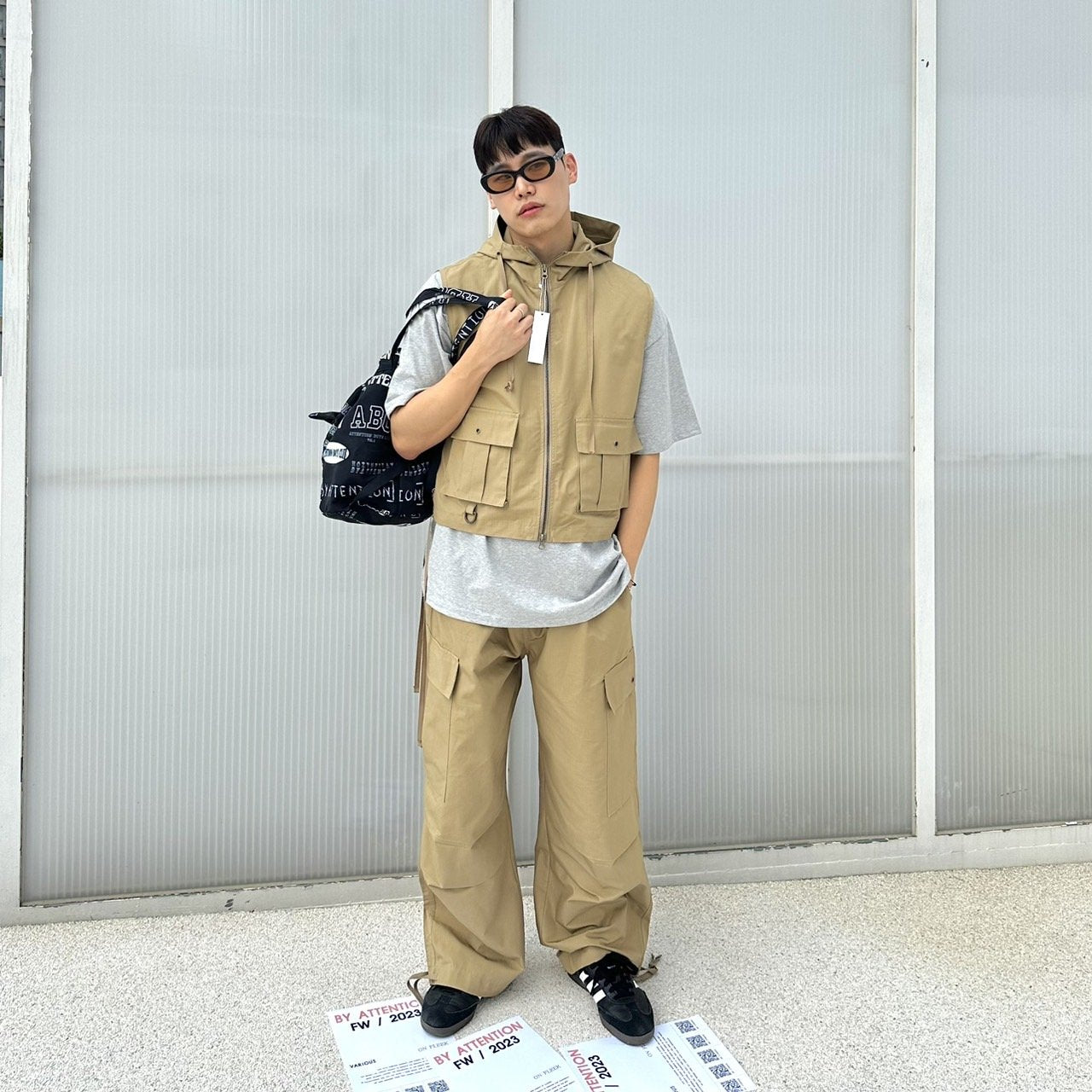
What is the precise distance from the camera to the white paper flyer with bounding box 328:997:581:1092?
4.83ft

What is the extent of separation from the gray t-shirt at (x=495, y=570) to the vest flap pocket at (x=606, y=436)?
0.17 meters

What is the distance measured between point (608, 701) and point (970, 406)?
1.38m

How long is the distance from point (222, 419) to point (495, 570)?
86 centimetres

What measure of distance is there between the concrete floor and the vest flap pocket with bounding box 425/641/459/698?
1.99 ft

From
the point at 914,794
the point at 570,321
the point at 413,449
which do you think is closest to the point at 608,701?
the point at 413,449

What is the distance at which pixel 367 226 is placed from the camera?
210 centimetres

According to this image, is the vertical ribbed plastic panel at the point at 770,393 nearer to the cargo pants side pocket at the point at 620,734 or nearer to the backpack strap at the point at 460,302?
the cargo pants side pocket at the point at 620,734

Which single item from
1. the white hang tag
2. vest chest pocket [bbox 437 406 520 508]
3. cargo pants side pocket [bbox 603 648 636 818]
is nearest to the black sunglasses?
the white hang tag

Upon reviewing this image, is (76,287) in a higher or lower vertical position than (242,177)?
lower

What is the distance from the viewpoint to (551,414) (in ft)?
5.16

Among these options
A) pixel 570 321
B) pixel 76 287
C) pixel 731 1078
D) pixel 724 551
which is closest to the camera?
→ pixel 731 1078

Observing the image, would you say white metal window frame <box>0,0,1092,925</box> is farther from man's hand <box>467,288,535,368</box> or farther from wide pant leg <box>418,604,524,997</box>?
man's hand <box>467,288,535,368</box>

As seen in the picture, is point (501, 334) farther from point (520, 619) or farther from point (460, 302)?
point (520, 619)

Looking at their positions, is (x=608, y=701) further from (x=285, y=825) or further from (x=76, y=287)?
(x=76, y=287)
